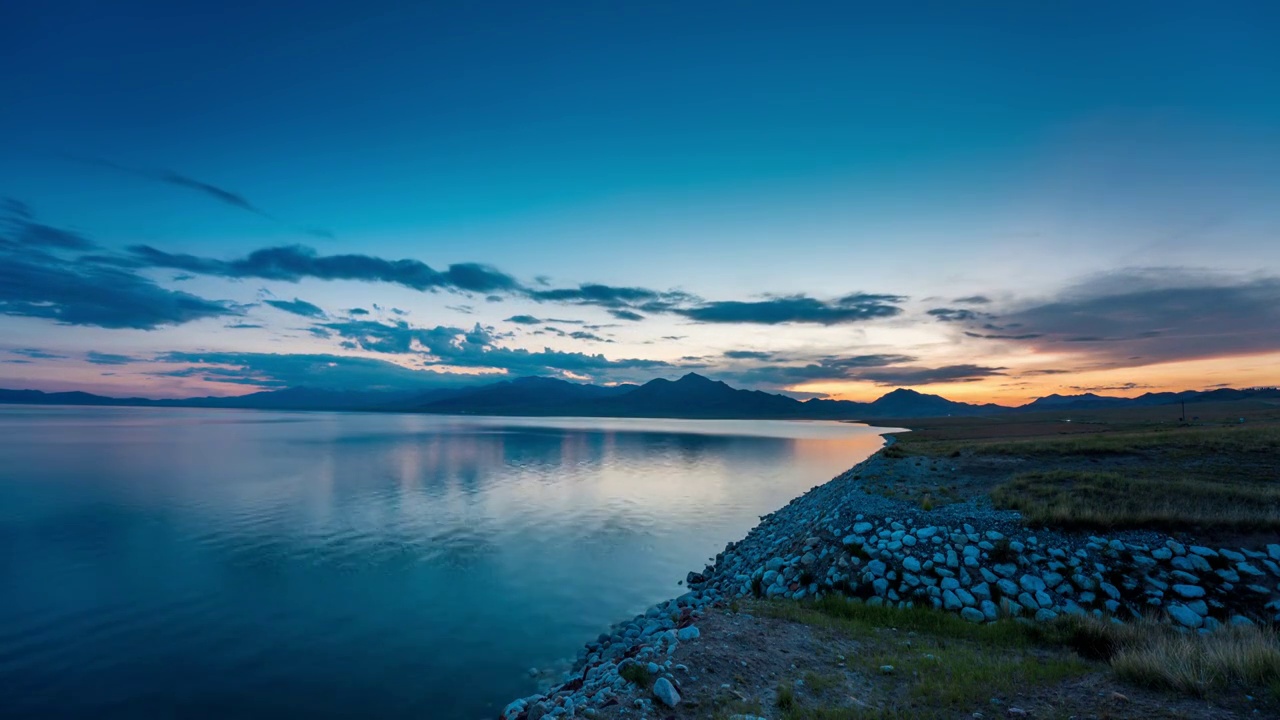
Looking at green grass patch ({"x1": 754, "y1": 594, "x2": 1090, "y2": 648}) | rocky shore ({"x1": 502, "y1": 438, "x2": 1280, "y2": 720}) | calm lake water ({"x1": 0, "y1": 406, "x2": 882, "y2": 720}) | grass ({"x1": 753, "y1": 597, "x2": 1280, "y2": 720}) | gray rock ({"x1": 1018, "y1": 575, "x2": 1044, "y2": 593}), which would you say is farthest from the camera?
gray rock ({"x1": 1018, "y1": 575, "x2": 1044, "y2": 593})

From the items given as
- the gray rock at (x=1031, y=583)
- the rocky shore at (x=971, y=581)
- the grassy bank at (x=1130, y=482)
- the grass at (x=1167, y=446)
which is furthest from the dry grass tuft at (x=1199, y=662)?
the grass at (x=1167, y=446)

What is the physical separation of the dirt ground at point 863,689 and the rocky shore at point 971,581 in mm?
723

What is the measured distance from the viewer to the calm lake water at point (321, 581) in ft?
43.4

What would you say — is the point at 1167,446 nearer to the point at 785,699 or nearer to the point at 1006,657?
the point at 1006,657

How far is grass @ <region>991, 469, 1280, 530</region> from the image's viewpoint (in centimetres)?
1495

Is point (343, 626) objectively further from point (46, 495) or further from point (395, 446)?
point (395, 446)

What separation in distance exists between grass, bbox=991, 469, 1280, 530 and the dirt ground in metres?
7.45

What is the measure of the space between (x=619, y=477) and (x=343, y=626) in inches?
1363

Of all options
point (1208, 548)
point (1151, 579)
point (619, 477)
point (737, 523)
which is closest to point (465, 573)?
point (737, 523)

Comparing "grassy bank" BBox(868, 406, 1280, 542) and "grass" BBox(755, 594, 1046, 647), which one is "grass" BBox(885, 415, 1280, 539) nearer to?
"grassy bank" BBox(868, 406, 1280, 542)

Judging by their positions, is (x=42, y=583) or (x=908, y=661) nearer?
(x=908, y=661)

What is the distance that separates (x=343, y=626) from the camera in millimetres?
16812

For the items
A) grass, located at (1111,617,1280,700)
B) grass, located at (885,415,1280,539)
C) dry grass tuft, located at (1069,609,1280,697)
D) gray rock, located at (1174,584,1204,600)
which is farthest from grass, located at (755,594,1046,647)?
grass, located at (885,415,1280,539)

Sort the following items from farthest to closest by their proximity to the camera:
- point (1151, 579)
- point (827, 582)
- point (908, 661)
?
1. point (827, 582)
2. point (1151, 579)
3. point (908, 661)
